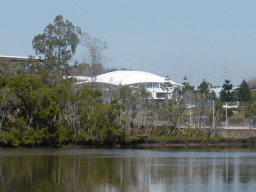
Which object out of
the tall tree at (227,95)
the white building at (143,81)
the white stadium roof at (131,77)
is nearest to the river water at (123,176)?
the tall tree at (227,95)

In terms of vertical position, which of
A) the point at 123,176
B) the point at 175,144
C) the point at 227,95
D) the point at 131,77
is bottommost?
the point at 175,144

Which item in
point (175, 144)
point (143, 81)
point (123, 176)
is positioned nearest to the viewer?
point (123, 176)

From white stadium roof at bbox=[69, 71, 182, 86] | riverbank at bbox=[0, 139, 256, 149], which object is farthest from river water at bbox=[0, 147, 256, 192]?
white stadium roof at bbox=[69, 71, 182, 86]

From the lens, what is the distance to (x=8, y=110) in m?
42.4

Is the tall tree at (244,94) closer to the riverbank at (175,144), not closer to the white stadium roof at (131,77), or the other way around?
the riverbank at (175,144)

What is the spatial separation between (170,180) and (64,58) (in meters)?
50.8

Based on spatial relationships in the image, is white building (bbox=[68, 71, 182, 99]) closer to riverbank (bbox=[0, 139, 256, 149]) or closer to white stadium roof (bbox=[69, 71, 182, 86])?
white stadium roof (bbox=[69, 71, 182, 86])

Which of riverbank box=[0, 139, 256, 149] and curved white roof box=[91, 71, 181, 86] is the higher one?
curved white roof box=[91, 71, 181, 86]

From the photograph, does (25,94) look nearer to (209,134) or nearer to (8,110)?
(8,110)

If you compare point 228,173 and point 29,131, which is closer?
point 228,173

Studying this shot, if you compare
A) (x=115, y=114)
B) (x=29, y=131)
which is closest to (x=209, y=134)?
(x=115, y=114)

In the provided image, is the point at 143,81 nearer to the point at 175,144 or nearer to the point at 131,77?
the point at 131,77

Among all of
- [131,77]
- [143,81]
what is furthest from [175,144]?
[131,77]

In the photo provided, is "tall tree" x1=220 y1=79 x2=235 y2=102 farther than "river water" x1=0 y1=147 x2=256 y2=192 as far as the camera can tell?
Yes
